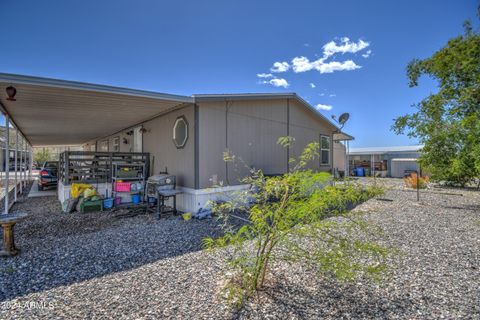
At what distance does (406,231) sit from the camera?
185 inches

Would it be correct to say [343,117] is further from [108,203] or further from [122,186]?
[108,203]

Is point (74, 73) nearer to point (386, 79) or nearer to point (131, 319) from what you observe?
point (131, 319)

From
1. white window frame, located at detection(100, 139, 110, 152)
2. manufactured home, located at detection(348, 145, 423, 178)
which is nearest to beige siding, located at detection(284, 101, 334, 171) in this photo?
manufactured home, located at detection(348, 145, 423, 178)

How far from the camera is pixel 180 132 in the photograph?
6586mm

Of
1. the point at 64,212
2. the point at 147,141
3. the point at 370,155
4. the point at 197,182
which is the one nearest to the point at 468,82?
the point at 197,182

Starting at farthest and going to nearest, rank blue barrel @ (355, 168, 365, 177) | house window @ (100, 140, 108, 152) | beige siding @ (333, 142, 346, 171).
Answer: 1. blue barrel @ (355, 168, 365, 177)
2. beige siding @ (333, 142, 346, 171)
3. house window @ (100, 140, 108, 152)

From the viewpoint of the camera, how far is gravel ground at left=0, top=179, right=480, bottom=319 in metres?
2.15

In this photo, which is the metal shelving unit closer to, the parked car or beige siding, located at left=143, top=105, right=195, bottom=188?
beige siding, located at left=143, top=105, right=195, bottom=188

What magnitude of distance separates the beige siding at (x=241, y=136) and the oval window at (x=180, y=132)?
56 cm

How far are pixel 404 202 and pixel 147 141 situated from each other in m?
8.91

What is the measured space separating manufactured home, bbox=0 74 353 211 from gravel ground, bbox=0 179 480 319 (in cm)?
185

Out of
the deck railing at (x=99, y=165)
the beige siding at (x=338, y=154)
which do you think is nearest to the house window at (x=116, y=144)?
the deck railing at (x=99, y=165)

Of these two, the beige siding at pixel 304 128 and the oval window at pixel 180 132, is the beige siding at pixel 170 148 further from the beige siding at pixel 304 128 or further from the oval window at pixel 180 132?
the beige siding at pixel 304 128

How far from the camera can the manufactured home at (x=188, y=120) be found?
5121 millimetres
